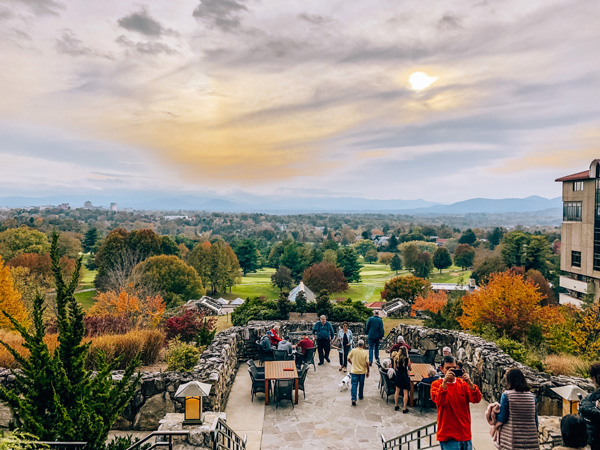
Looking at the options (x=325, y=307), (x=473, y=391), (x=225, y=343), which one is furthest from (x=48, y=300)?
(x=473, y=391)

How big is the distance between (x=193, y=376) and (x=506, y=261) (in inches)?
2477

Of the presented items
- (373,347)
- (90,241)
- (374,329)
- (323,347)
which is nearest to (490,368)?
(374,329)

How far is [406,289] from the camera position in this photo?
165 ft

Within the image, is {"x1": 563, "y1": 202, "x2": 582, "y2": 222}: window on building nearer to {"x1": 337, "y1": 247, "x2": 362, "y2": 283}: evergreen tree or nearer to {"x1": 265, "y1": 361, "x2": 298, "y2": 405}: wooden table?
{"x1": 337, "y1": 247, "x2": 362, "y2": 283}: evergreen tree

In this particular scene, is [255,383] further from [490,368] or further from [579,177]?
[579,177]

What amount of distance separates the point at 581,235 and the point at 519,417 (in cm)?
4869

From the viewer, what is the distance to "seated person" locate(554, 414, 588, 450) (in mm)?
4359

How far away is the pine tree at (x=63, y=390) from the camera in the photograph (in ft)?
17.2

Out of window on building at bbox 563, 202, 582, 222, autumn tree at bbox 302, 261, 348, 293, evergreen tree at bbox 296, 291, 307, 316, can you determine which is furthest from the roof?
evergreen tree at bbox 296, 291, 307, 316

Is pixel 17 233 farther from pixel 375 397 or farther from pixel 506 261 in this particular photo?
pixel 506 261

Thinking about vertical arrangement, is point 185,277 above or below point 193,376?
below

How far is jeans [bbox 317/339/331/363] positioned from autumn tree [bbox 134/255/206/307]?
3727 cm

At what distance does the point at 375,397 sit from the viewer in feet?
30.7

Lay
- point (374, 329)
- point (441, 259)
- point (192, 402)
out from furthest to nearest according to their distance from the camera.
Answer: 1. point (441, 259)
2. point (374, 329)
3. point (192, 402)
